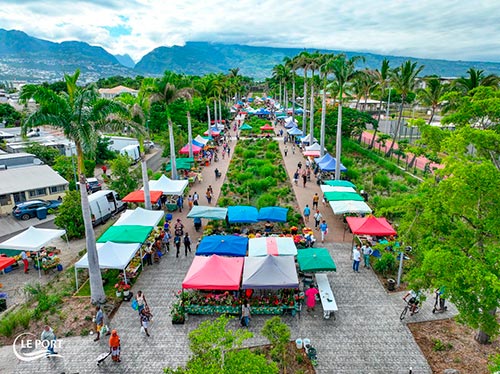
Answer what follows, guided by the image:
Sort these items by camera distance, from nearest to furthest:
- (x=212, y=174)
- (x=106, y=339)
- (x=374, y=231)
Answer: (x=106, y=339), (x=374, y=231), (x=212, y=174)

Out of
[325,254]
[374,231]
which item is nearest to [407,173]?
[374,231]

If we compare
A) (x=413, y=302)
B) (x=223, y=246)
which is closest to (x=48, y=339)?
(x=223, y=246)

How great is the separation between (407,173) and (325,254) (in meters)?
19.4

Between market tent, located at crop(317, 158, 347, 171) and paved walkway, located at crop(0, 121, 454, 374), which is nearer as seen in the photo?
paved walkway, located at crop(0, 121, 454, 374)

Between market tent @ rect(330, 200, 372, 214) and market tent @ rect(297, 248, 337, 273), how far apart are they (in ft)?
16.7

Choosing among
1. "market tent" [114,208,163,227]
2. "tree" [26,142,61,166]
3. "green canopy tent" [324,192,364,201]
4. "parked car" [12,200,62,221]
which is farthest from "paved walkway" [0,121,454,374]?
"tree" [26,142,61,166]

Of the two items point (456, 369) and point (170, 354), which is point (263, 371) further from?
point (456, 369)

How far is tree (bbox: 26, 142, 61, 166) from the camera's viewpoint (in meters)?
35.3

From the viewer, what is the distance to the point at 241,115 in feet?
261

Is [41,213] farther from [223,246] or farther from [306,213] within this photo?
[306,213]

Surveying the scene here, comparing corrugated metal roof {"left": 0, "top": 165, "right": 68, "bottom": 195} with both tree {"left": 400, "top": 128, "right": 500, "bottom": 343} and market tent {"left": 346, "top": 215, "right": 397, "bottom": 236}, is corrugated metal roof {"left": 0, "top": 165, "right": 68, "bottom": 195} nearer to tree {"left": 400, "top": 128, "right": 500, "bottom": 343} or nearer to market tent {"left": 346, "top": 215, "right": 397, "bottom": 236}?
market tent {"left": 346, "top": 215, "right": 397, "bottom": 236}

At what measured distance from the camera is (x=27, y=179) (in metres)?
25.9

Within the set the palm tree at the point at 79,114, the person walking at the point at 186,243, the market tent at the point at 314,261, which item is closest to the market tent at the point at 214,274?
the market tent at the point at 314,261

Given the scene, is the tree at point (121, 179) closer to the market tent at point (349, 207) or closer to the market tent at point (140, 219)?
the market tent at point (140, 219)
